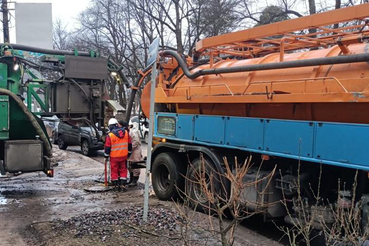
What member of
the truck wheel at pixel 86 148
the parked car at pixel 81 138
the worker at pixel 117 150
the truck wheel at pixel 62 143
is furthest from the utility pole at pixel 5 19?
the worker at pixel 117 150

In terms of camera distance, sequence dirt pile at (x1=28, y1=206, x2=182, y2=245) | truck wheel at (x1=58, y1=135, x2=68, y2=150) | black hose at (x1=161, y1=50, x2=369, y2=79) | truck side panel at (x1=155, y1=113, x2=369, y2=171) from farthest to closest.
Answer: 1. truck wheel at (x1=58, y1=135, x2=68, y2=150)
2. dirt pile at (x1=28, y1=206, x2=182, y2=245)
3. black hose at (x1=161, y1=50, x2=369, y2=79)
4. truck side panel at (x1=155, y1=113, x2=369, y2=171)

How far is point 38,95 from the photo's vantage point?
9.24 metres

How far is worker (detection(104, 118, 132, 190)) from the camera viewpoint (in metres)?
8.32

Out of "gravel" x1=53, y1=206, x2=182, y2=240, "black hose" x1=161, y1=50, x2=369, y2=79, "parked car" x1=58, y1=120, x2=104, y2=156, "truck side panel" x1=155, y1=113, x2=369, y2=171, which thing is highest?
"black hose" x1=161, y1=50, x2=369, y2=79

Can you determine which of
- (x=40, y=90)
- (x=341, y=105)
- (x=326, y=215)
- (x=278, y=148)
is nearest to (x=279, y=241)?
(x=326, y=215)

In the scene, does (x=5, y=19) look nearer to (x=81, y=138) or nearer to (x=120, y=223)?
(x=81, y=138)

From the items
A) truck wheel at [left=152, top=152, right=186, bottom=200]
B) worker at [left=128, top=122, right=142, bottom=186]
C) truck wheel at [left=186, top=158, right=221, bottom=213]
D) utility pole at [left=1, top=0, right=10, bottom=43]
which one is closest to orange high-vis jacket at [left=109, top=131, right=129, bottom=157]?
worker at [left=128, top=122, right=142, bottom=186]

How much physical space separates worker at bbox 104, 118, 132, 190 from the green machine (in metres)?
1.31

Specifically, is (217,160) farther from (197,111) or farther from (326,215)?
(326,215)

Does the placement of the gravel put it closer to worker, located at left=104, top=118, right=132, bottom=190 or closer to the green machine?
the green machine

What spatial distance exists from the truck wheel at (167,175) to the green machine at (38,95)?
7.29 feet

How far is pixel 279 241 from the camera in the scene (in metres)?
5.19

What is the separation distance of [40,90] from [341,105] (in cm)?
790

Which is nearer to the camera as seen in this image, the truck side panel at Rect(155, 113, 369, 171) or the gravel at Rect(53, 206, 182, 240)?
the truck side panel at Rect(155, 113, 369, 171)
